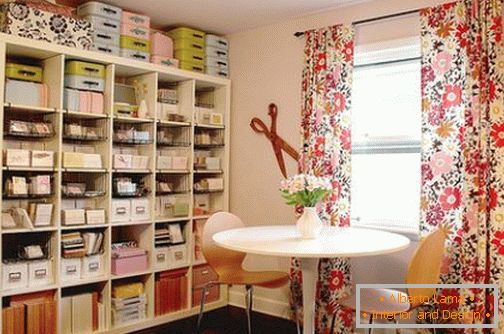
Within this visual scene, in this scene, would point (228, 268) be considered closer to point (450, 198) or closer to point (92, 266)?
point (92, 266)

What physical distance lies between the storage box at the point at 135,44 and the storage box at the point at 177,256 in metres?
1.59

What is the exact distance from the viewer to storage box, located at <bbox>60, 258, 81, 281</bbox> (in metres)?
3.25

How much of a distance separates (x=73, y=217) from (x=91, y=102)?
0.80 meters

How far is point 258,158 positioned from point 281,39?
101 centimetres

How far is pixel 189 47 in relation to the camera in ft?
13.4

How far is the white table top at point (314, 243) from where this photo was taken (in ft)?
8.02

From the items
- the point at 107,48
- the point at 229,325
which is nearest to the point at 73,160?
the point at 107,48

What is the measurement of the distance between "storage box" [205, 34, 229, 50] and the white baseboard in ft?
7.15

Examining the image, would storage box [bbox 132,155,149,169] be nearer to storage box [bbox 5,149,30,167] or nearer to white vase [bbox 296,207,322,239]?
storage box [bbox 5,149,30,167]

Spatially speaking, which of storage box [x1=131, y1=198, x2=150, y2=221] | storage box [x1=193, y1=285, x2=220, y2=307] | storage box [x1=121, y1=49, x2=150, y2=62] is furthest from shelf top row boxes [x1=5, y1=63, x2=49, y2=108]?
storage box [x1=193, y1=285, x2=220, y2=307]

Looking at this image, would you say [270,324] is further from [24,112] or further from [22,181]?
[24,112]

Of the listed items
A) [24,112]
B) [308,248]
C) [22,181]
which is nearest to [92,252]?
[22,181]

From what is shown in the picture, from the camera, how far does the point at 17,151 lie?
10.0ft

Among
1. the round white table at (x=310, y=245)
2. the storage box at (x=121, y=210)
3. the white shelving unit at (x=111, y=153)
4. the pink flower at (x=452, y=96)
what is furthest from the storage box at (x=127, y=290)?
the pink flower at (x=452, y=96)
